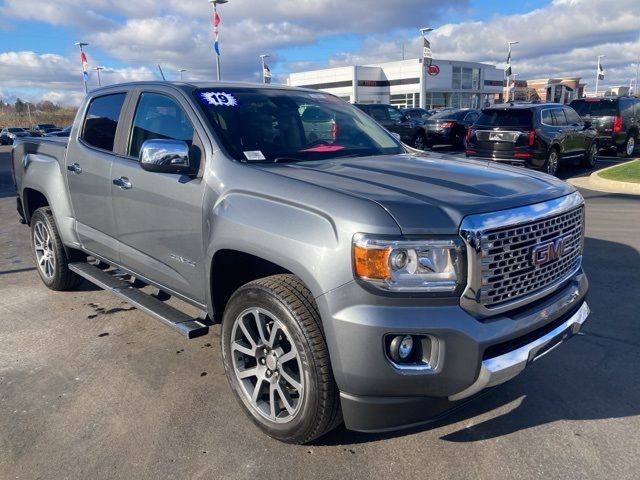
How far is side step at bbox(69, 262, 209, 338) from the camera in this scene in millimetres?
3355

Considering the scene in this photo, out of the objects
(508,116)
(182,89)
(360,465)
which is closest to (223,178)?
(182,89)

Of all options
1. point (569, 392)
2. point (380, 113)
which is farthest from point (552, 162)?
point (569, 392)

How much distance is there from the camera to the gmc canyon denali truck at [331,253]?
2.40m

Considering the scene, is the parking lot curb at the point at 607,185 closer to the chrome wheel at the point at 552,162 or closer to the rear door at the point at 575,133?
the chrome wheel at the point at 552,162

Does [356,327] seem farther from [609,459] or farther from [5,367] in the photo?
[5,367]

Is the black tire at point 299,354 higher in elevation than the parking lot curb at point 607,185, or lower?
higher

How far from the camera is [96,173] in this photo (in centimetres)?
437

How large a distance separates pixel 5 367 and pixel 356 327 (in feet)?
9.58

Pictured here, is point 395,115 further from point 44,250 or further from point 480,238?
point 480,238

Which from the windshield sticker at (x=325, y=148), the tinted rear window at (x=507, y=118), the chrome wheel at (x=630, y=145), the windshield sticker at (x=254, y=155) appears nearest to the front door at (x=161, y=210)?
the windshield sticker at (x=254, y=155)

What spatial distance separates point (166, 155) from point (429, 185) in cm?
153

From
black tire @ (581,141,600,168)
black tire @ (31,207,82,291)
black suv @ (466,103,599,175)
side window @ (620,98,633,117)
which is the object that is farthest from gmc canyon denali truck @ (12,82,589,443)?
side window @ (620,98,633,117)

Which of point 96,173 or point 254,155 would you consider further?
point 96,173

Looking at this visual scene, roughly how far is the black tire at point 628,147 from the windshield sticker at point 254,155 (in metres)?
17.3
